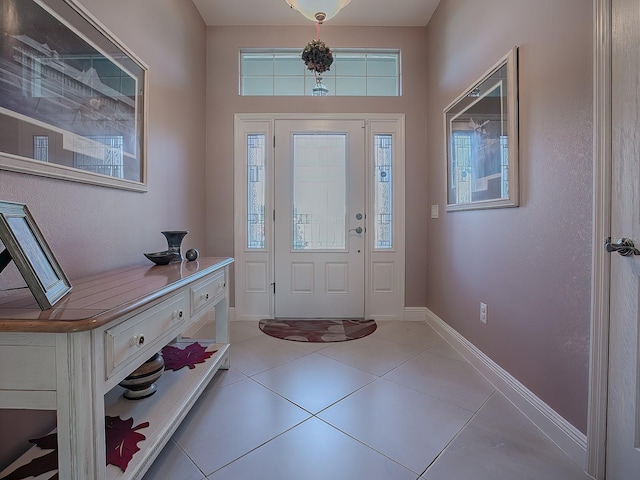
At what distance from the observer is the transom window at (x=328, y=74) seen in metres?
3.01

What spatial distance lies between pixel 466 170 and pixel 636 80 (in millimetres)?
1139

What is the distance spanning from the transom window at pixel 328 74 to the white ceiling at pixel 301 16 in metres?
0.25

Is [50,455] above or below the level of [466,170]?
below

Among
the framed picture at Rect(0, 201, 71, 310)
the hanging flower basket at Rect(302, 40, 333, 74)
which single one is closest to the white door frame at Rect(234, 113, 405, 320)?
the hanging flower basket at Rect(302, 40, 333, 74)

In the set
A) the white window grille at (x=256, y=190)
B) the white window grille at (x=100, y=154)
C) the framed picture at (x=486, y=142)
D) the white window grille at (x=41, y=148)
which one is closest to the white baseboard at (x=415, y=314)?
the framed picture at (x=486, y=142)

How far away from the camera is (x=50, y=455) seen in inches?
41.8

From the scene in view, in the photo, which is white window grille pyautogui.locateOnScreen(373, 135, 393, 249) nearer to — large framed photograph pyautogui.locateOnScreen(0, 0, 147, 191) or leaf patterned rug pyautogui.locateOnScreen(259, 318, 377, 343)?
leaf patterned rug pyautogui.locateOnScreen(259, 318, 377, 343)

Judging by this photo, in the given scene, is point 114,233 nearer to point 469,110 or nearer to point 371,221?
point 371,221

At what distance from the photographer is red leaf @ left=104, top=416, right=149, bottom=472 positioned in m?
1.02

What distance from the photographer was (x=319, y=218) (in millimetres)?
3061

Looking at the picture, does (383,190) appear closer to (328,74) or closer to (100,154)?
(328,74)

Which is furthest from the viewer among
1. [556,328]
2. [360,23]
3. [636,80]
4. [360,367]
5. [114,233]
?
[360,23]

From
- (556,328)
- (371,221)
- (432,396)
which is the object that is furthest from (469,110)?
(432,396)

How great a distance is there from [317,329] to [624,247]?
2.19m
